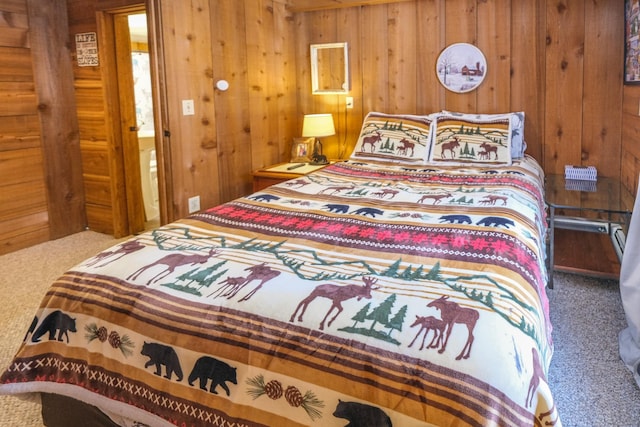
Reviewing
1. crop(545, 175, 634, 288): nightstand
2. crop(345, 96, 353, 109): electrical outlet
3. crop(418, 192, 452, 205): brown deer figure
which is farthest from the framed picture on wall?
crop(345, 96, 353, 109): electrical outlet

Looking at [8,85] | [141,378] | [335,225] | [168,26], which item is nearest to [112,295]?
[141,378]

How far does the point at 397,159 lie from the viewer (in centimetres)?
357

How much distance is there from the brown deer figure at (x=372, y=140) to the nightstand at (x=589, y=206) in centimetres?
120

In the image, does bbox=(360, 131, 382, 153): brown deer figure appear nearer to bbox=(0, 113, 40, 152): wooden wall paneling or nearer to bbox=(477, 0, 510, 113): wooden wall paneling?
bbox=(477, 0, 510, 113): wooden wall paneling

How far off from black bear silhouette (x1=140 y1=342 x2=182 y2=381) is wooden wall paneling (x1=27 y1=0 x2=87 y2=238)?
311 cm

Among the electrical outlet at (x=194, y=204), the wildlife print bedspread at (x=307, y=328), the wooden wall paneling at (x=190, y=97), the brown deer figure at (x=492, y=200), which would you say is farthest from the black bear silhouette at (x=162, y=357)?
the electrical outlet at (x=194, y=204)

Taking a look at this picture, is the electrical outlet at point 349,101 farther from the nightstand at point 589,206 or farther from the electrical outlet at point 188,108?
the nightstand at point 589,206

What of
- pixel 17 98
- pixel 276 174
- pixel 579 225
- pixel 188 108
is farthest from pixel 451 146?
pixel 17 98

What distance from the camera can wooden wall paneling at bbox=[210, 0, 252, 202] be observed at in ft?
12.1

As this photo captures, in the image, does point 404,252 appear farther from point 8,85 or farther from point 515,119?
point 8,85

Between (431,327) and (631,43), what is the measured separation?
9.05 feet

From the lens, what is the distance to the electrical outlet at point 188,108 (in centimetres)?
343

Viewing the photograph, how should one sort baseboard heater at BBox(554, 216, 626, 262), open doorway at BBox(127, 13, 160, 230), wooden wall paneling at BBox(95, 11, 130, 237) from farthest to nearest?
open doorway at BBox(127, 13, 160, 230), wooden wall paneling at BBox(95, 11, 130, 237), baseboard heater at BBox(554, 216, 626, 262)

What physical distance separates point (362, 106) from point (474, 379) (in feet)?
11.1
